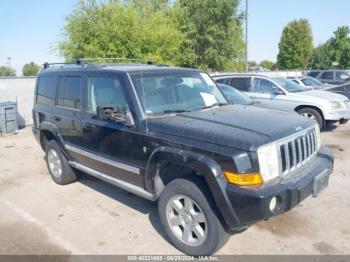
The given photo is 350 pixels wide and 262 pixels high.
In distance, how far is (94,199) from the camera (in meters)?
5.24

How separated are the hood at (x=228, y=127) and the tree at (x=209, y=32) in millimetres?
23363

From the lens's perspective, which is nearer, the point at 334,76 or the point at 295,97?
the point at 295,97

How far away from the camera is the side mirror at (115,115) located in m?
3.98

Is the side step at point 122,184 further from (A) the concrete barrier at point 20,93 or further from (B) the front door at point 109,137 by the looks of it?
(A) the concrete barrier at point 20,93

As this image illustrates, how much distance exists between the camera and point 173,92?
171 inches

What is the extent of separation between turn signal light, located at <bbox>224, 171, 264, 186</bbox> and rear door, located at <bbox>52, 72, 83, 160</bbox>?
8.61 feet

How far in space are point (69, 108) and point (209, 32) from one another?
24.7 metres

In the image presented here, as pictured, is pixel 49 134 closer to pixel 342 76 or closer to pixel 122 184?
pixel 122 184

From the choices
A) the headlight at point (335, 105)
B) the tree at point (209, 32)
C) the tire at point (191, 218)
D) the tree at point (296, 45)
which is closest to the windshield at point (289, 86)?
the headlight at point (335, 105)

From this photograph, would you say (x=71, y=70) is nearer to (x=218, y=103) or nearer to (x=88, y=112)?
(x=88, y=112)

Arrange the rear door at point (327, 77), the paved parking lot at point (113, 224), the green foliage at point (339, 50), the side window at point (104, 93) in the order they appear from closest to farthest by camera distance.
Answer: the paved parking lot at point (113, 224) → the side window at point (104, 93) → the rear door at point (327, 77) → the green foliage at point (339, 50)

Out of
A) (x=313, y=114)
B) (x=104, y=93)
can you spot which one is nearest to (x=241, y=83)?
(x=313, y=114)

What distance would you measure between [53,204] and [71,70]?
2045mm

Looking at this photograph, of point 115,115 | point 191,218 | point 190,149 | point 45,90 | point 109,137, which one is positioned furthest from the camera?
point 45,90
